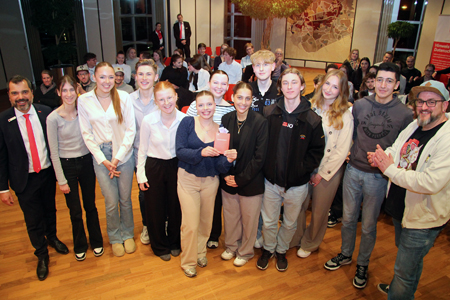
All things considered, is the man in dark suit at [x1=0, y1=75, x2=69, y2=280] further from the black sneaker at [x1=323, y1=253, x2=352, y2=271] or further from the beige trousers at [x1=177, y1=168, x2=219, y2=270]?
the black sneaker at [x1=323, y1=253, x2=352, y2=271]

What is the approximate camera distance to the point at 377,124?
8.54 feet

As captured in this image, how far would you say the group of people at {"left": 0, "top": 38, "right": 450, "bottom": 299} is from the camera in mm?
2572

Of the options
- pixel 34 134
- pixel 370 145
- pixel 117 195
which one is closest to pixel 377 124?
pixel 370 145

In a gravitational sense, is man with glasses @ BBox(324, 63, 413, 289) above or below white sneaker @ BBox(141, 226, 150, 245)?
above

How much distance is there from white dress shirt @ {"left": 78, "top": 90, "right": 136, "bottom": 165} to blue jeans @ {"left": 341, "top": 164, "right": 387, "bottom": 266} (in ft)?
6.85

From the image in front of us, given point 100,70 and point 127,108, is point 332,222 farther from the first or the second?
point 100,70

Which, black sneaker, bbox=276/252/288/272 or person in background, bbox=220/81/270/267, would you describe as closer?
person in background, bbox=220/81/270/267

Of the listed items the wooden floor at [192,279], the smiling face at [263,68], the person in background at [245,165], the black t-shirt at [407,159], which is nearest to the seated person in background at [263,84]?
the smiling face at [263,68]

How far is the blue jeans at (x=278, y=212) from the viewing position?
2758 mm

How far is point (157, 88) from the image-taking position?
2.67 meters

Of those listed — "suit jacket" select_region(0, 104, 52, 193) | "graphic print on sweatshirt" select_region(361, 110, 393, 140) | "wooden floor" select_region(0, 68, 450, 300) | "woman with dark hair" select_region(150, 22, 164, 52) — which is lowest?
"wooden floor" select_region(0, 68, 450, 300)

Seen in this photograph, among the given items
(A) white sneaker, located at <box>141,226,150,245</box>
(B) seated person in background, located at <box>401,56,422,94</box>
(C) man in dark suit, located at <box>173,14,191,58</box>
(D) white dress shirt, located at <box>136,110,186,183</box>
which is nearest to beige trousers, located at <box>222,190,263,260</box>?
(D) white dress shirt, located at <box>136,110,186,183</box>

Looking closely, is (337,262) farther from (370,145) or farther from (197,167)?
(197,167)

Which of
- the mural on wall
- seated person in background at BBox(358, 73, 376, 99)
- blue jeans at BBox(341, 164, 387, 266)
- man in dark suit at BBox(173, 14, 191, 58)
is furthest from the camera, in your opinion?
the mural on wall
